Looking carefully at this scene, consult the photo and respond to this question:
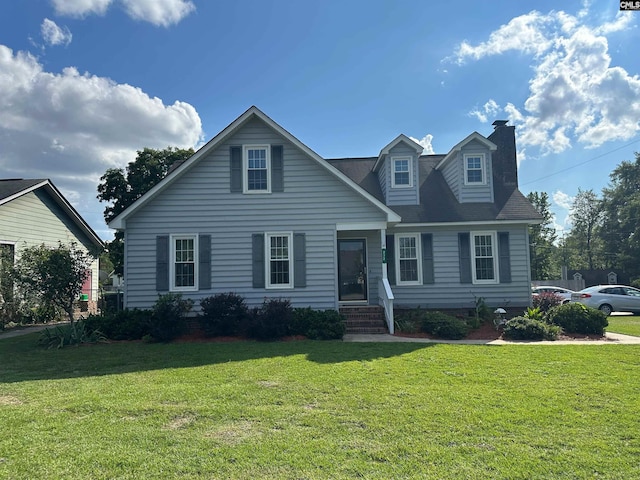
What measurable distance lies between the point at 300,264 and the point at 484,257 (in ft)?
21.8

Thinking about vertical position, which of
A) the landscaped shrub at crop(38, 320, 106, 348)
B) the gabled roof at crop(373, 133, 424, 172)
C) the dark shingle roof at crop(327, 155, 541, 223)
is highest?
the gabled roof at crop(373, 133, 424, 172)

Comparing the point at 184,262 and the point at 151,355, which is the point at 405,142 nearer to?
the point at 184,262

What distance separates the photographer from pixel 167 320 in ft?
36.2

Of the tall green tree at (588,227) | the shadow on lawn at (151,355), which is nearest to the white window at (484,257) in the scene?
the shadow on lawn at (151,355)

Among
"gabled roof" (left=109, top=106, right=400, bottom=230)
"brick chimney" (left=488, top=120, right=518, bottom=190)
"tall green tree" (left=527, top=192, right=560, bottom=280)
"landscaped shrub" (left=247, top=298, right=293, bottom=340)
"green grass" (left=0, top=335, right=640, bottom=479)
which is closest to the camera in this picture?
"green grass" (left=0, top=335, right=640, bottom=479)

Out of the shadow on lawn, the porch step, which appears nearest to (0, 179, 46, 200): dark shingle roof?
the shadow on lawn

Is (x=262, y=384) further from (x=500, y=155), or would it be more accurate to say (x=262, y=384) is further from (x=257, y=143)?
(x=500, y=155)

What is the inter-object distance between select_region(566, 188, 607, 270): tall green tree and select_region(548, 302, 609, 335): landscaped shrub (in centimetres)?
5143

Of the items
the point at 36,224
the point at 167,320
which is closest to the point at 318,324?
the point at 167,320

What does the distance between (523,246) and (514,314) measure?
2.39m

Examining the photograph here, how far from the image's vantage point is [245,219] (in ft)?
42.2

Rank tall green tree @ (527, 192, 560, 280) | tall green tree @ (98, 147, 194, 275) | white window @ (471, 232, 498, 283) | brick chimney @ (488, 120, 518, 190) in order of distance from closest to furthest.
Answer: white window @ (471, 232, 498, 283), brick chimney @ (488, 120, 518, 190), tall green tree @ (98, 147, 194, 275), tall green tree @ (527, 192, 560, 280)

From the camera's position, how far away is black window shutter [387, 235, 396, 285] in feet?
47.3

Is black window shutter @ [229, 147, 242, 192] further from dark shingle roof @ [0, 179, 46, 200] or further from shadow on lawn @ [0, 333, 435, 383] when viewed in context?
dark shingle roof @ [0, 179, 46, 200]
